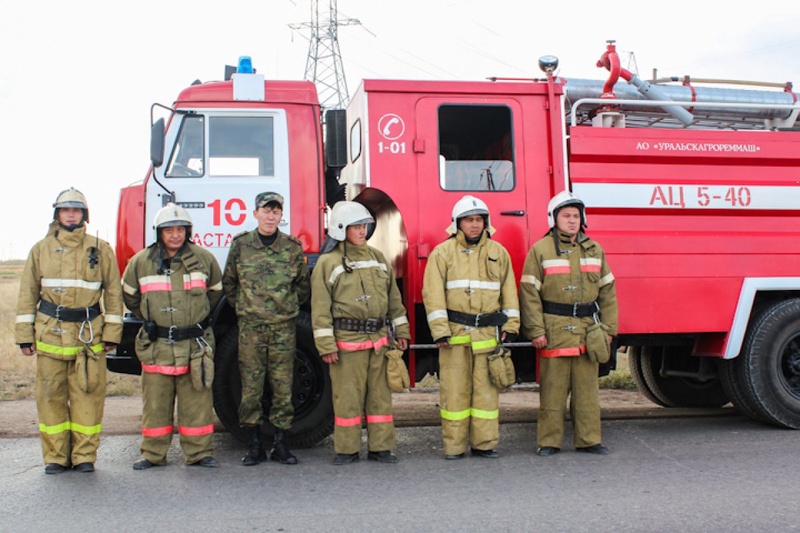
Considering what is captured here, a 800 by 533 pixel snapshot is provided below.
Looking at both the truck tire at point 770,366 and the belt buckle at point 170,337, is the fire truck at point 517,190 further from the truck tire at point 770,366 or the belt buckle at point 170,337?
the belt buckle at point 170,337

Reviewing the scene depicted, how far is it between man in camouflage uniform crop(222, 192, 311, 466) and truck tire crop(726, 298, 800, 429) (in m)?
3.62

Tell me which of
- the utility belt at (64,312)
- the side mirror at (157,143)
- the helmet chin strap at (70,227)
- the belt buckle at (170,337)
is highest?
the side mirror at (157,143)

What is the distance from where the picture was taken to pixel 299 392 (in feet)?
18.6

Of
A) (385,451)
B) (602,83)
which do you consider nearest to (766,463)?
(385,451)

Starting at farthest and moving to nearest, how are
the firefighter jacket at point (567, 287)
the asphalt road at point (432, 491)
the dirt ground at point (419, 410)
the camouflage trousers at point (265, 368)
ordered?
the dirt ground at point (419, 410) < the firefighter jacket at point (567, 287) < the camouflage trousers at point (265, 368) < the asphalt road at point (432, 491)

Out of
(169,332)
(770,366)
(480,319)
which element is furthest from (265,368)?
(770,366)

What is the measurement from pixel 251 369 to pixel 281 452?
0.62 m

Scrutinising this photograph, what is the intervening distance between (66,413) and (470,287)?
2889 mm

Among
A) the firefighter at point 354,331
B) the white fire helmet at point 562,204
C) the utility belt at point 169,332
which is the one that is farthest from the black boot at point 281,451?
the white fire helmet at point 562,204

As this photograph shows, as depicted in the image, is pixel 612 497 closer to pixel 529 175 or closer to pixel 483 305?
pixel 483 305

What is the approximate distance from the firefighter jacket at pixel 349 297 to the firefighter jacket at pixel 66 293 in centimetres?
138

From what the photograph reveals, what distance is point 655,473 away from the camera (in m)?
4.91

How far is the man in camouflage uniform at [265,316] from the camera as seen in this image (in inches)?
205

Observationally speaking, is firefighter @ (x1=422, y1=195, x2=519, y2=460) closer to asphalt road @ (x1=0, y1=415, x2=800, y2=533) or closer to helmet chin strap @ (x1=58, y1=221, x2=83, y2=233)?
asphalt road @ (x1=0, y1=415, x2=800, y2=533)
